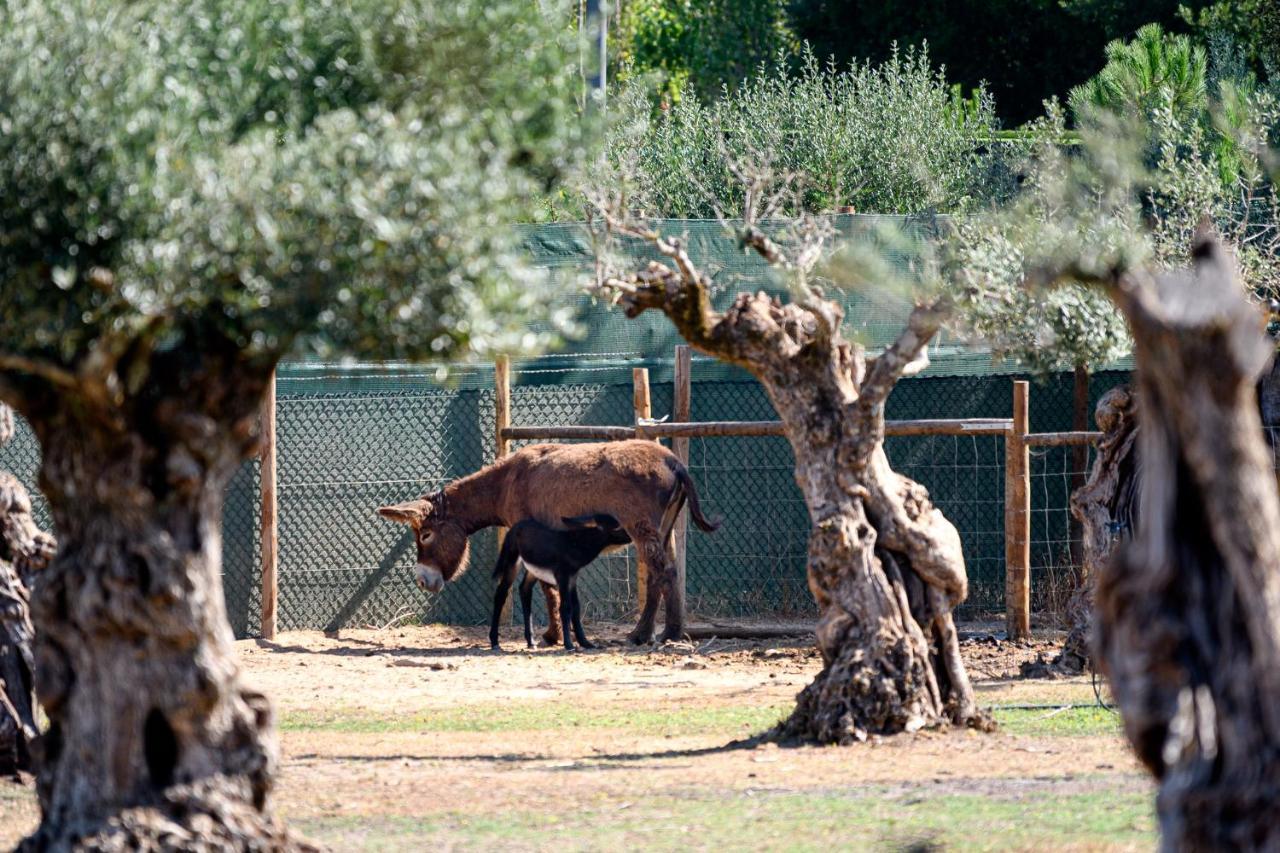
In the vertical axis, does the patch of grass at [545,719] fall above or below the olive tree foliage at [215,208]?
below

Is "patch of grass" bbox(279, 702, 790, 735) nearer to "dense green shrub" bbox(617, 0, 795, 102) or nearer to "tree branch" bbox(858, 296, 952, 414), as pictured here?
"tree branch" bbox(858, 296, 952, 414)

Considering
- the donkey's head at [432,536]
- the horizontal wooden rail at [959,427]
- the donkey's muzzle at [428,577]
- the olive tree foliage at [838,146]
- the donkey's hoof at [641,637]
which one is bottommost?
the donkey's hoof at [641,637]

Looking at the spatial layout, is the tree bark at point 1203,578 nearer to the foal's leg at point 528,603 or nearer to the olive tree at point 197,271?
the olive tree at point 197,271

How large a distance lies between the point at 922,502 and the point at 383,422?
670 centimetres

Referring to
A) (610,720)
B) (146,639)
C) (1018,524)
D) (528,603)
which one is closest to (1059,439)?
(1018,524)

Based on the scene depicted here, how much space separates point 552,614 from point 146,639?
8365 mm

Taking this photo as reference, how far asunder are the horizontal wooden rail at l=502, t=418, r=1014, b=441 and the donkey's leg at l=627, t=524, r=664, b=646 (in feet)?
2.70

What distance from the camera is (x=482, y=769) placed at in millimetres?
8055

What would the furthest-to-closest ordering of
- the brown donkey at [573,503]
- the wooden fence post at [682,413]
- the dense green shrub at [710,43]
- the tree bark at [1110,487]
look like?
1. the dense green shrub at [710,43]
2. the wooden fence post at [682,413]
3. the brown donkey at [573,503]
4. the tree bark at [1110,487]

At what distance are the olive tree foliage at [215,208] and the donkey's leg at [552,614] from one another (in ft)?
28.0

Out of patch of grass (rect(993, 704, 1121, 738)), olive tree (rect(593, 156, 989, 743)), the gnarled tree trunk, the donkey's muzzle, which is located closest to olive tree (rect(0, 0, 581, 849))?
the gnarled tree trunk

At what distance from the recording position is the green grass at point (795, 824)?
20.5ft

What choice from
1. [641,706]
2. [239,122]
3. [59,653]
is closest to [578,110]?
[239,122]

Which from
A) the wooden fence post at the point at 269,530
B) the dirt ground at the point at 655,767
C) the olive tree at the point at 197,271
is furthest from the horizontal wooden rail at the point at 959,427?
the olive tree at the point at 197,271
